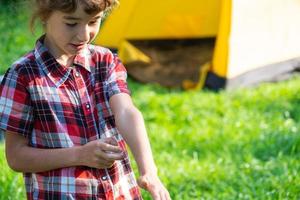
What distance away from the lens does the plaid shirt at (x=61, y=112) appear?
96.5 inches

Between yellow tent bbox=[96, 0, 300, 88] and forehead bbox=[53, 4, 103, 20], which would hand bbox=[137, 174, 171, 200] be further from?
yellow tent bbox=[96, 0, 300, 88]

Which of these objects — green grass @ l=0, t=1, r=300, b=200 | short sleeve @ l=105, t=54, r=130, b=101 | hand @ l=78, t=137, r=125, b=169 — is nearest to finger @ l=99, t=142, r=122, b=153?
hand @ l=78, t=137, r=125, b=169

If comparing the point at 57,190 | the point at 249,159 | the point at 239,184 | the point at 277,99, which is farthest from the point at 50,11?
the point at 277,99

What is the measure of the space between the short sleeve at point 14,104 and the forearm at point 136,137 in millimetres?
276

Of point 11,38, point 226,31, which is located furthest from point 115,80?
point 11,38

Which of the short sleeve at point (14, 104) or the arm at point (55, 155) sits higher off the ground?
the short sleeve at point (14, 104)

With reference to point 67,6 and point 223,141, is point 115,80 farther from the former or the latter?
point 223,141

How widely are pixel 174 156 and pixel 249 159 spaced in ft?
1.42

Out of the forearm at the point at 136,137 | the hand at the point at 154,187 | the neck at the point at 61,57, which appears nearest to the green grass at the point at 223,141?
the neck at the point at 61,57

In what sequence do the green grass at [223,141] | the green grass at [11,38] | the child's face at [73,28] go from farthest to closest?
1. the green grass at [11,38]
2. the green grass at [223,141]
3. the child's face at [73,28]

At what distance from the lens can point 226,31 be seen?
20.6 feet

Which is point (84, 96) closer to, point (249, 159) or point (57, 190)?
point (57, 190)

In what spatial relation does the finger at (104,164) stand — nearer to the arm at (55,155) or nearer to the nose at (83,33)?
the arm at (55,155)

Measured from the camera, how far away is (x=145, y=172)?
2242mm
